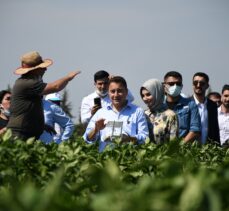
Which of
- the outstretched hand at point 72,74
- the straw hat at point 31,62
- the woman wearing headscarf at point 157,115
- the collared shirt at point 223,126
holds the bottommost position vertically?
the collared shirt at point 223,126

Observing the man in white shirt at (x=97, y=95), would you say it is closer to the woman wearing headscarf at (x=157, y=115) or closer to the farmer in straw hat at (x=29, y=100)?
the woman wearing headscarf at (x=157, y=115)

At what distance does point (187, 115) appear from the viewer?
28.0 feet

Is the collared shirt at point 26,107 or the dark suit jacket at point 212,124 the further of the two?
the dark suit jacket at point 212,124

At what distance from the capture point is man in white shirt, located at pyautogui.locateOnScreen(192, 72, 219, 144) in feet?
30.1

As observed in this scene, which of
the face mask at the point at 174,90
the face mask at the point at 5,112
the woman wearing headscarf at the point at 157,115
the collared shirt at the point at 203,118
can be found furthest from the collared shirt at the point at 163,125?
the face mask at the point at 5,112

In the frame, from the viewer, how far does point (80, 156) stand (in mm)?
4094

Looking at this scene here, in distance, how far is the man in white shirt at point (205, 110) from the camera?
9164 millimetres

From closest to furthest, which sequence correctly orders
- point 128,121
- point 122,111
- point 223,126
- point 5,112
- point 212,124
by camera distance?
point 128,121, point 122,111, point 212,124, point 5,112, point 223,126

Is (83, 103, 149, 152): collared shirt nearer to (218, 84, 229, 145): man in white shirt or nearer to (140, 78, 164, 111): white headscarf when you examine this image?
(140, 78, 164, 111): white headscarf

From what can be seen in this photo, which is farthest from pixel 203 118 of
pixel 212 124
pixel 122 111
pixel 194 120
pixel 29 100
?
pixel 29 100

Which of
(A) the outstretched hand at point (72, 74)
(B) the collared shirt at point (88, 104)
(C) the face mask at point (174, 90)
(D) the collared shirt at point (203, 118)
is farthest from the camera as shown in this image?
(B) the collared shirt at point (88, 104)

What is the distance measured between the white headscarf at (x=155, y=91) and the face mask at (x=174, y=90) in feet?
1.30

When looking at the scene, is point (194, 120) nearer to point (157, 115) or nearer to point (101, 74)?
point (157, 115)

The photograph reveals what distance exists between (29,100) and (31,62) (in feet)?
1.76
